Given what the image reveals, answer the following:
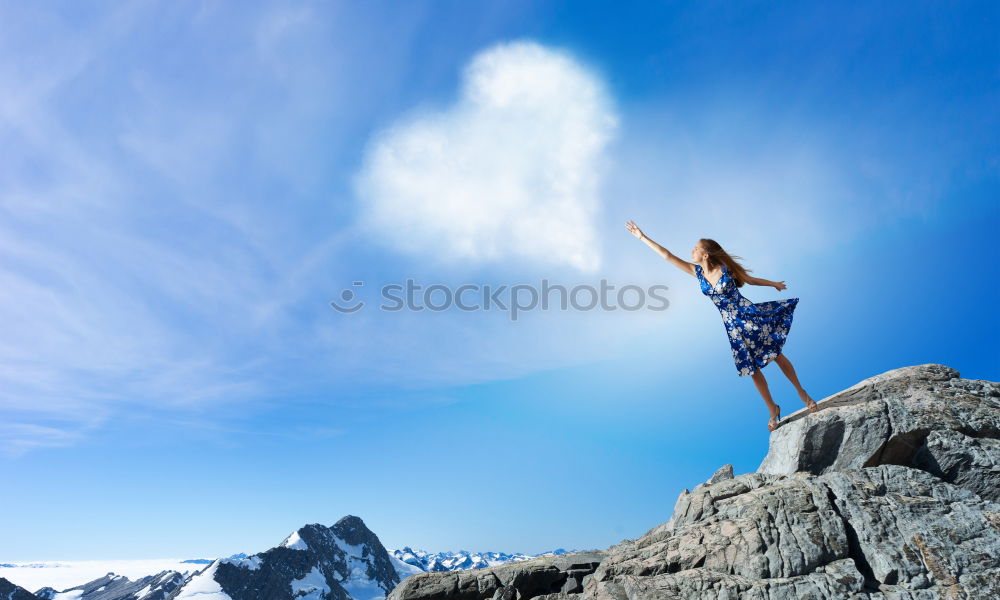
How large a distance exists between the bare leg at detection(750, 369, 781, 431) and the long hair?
11.3 ft

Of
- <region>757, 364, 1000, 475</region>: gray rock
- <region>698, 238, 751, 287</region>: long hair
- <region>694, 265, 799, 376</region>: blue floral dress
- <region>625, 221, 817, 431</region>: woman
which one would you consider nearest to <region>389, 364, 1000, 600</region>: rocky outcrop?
<region>757, 364, 1000, 475</region>: gray rock

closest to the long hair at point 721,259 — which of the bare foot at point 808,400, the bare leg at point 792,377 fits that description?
the bare leg at point 792,377

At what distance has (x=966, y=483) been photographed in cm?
1631

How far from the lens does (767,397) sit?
19.5 meters

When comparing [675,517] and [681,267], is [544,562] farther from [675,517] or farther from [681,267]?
[681,267]

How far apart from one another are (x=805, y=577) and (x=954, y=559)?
11.9 ft

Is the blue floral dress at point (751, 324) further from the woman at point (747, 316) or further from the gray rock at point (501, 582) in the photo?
the gray rock at point (501, 582)

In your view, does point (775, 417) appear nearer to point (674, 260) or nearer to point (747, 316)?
point (747, 316)

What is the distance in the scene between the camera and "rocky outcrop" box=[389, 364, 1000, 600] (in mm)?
13523

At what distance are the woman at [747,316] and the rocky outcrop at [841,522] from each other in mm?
2105

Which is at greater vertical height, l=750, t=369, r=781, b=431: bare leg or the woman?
the woman

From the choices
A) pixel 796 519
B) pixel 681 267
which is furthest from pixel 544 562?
pixel 681 267

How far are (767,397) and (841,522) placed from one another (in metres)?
5.35

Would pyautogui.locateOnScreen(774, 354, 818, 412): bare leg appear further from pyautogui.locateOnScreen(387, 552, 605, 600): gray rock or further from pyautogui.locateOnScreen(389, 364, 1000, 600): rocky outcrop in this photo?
pyautogui.locateOnScreen(387, 552, 605, 600): gray rock
